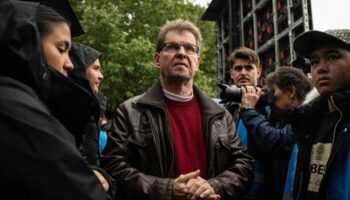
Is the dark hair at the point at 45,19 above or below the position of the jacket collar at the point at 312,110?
above

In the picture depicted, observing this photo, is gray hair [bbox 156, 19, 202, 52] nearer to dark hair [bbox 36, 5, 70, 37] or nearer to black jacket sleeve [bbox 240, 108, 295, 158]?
black jacket sleeve [bbox 240, 108, 295, 158]

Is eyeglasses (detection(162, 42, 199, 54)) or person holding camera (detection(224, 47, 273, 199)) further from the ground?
eyeglasses (detection(162, 42, 199, 54))

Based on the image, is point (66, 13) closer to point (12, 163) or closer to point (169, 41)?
point (169, 41)

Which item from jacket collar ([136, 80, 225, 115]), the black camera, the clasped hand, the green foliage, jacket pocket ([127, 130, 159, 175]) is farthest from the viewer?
the green foliage

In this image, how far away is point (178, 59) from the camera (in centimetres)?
263

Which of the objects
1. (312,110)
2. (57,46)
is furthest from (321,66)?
(57,46)

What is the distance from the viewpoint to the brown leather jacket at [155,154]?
223cm

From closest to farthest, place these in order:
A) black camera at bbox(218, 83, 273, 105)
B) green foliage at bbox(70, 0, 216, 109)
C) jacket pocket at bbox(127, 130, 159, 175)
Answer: jacket pocket at bbox(127, 130, 159, 175) → black camera at bbox(218, 83, 273, 105) → green foliage at bbox(70, 0, 216, 109)

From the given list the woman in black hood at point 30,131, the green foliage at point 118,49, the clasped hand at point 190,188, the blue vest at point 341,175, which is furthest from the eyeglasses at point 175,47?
the green foliage at point 118,49

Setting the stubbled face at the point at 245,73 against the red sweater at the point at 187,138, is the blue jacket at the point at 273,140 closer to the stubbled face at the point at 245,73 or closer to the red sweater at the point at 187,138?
the red sweater at the point at 187,138

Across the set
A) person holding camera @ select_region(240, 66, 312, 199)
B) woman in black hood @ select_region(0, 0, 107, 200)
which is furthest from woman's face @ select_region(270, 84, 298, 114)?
woman in black hood @ select_region(0, 0, 107, 200)

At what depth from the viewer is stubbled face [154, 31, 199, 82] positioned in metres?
2.63

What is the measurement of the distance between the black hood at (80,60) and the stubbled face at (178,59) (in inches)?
21.6

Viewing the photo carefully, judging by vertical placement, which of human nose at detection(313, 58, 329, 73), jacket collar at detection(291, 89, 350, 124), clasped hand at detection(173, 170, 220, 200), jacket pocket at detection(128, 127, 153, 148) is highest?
human nose at detection(313, 58, 329, 73)
